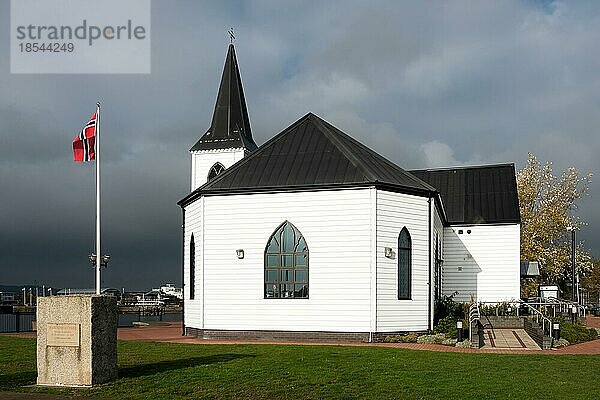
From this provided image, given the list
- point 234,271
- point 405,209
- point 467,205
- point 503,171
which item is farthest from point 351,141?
point 503,171

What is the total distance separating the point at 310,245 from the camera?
2586cm

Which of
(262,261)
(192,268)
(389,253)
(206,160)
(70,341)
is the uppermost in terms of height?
(206,160)

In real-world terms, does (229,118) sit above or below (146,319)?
above

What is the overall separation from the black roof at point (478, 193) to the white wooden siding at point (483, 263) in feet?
2.02

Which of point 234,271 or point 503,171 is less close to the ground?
point 503,171

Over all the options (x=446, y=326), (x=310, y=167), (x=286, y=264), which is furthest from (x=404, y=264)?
(x=310, y=167)

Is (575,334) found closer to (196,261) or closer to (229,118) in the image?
(196,261)

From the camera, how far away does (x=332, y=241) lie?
25.6 meters

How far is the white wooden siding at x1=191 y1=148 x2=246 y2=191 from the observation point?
41.5 m

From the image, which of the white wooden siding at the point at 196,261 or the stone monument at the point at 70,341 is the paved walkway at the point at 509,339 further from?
the stone monument at the point at 70,341

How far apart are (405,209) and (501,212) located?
12.7m

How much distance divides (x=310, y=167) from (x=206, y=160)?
16312mm

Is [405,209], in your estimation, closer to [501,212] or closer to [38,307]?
[501,212]

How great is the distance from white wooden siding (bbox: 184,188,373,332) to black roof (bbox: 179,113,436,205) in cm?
44
